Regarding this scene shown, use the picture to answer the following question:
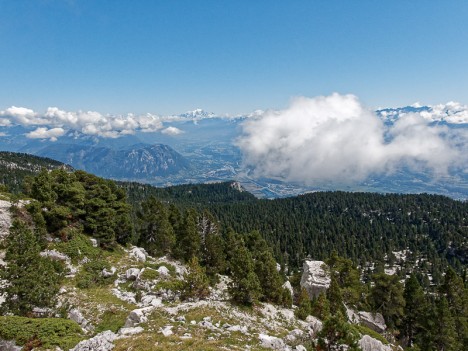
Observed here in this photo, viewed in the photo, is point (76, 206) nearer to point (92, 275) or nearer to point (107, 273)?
point (107, 273)

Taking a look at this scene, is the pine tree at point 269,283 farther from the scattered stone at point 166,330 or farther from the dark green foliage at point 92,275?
the scattered stone at point 166,330

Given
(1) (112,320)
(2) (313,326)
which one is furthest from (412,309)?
(1) (112,320)

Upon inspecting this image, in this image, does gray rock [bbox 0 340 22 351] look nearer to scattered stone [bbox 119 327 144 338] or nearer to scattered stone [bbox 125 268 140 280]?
scattered stone [bbox 119 327 144 338]

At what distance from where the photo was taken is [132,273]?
159 feet

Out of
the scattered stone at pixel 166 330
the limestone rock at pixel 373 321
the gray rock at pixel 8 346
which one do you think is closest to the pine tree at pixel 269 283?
the scattered stone at pixel 166 330

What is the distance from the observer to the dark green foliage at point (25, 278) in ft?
105

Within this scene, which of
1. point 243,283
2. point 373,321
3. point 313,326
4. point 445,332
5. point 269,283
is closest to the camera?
point 243,283

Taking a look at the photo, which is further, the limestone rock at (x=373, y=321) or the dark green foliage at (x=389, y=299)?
the dark green foliage at (x=389, y=299)

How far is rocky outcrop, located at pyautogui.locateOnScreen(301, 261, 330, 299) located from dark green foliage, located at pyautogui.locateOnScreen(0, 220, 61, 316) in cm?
6714

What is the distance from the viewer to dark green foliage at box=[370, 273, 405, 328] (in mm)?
69312

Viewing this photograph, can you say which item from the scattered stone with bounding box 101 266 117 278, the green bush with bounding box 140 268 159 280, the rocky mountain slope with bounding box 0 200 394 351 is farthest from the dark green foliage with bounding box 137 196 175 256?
the green bush with bounding box 140 268 159 280

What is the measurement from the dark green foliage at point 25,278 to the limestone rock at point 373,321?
64.7 metres

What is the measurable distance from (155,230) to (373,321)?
190ft

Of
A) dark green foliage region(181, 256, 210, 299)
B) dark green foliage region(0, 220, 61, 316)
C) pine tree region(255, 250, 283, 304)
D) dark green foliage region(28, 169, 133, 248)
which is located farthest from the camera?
dark green foliage region(28, 169, 133, 248)
